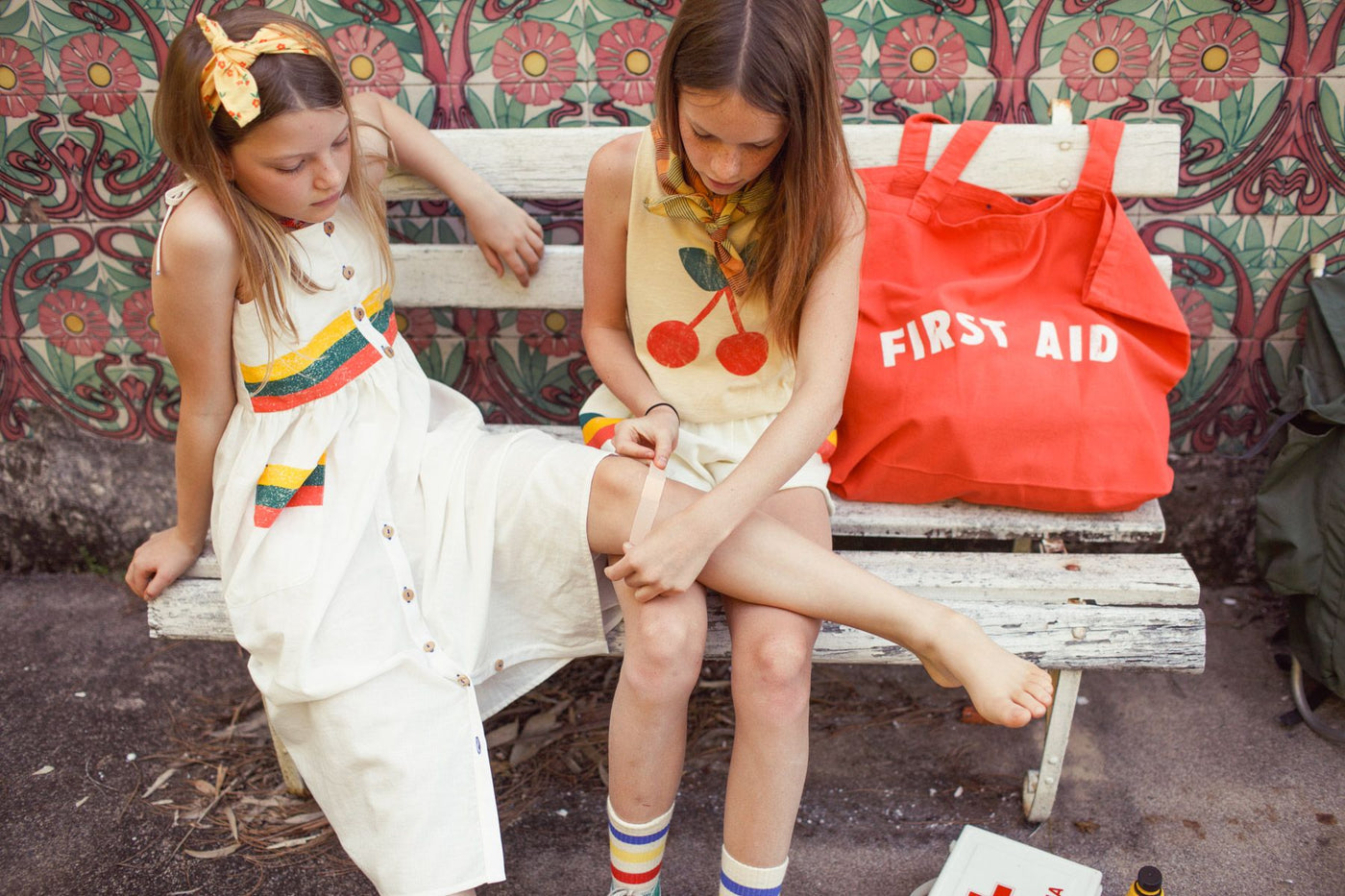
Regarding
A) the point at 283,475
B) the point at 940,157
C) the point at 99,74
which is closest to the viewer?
the point at 283,475

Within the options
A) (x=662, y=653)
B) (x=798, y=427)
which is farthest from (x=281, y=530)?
(x=798, y=427)

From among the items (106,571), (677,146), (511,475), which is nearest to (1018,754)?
(511,475)

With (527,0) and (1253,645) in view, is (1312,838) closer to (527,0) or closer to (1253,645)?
(1253,645)

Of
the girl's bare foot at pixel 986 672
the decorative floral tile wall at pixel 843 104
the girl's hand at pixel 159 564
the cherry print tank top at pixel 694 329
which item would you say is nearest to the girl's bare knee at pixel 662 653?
the girl's bare foot at pixel 986 672

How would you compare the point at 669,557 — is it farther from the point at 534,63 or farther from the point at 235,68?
the point at 534,63

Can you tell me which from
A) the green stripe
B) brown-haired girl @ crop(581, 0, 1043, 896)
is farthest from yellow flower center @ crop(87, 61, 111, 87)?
brown-haired girl @ crop(581, 0, 1043, 896)

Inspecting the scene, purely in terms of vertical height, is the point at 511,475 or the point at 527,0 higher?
the point at 527,0

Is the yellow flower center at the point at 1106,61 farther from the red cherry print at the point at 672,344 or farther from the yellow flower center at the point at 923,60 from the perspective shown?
the red cherry print at the point at 672,344

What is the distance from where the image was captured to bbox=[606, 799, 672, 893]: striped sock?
1.74 metres

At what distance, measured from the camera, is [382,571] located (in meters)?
1.80

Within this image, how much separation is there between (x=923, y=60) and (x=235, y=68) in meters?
1.57

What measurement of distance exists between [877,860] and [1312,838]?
887 millimetres

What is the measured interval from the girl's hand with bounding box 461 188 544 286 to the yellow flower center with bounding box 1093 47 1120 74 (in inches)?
54.1

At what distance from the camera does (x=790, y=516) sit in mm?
1911
